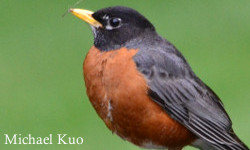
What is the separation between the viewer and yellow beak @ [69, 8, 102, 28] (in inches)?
204

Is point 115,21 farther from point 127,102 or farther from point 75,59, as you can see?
point 75,59

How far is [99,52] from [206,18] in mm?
5602

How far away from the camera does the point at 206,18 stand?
425 inches

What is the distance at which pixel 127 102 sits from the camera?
514 cm

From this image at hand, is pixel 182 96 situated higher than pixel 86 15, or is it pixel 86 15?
pixel 86 15

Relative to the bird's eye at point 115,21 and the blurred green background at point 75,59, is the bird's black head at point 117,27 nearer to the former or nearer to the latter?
the bird's eye at point 115,21

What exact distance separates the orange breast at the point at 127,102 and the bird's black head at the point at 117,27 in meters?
0.09

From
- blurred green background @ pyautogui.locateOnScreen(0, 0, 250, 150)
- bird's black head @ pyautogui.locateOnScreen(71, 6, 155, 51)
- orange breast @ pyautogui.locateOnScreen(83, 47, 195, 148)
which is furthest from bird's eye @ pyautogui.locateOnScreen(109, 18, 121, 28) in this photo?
blurred green background @ pyautogui.locateOnScreen(0, 0, 250, 150)

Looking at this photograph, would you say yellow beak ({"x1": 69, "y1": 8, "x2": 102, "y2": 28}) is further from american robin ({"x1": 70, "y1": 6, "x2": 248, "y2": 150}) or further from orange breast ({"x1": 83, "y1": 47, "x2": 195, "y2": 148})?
orange breast ({"x1": 83, "y1": 47, "x2": 195, "y2": 148})

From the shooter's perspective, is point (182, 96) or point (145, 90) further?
point (182, 96)

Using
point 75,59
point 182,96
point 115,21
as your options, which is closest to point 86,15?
point 115,21

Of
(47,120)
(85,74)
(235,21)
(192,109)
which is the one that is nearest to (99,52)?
(85,74)

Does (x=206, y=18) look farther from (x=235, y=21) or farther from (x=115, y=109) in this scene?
(x=115, y=109)

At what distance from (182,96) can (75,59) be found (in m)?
3.99
